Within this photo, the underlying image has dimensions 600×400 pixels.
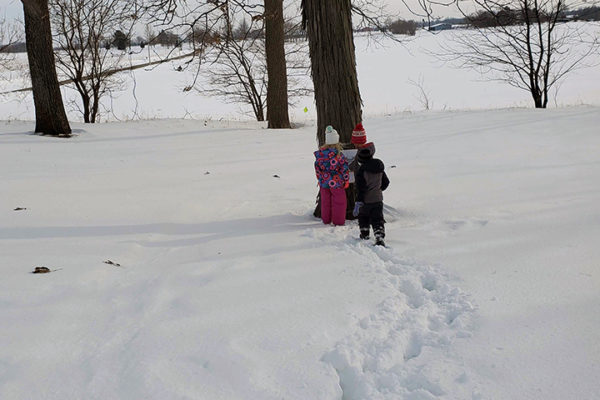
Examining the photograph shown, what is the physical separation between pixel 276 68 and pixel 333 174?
8.08 meters

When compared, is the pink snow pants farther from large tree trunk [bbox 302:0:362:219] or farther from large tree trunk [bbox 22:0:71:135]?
large tree trunk [bbox 22:0:71:135]

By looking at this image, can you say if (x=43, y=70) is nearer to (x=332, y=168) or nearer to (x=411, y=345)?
(x=332, y=168)

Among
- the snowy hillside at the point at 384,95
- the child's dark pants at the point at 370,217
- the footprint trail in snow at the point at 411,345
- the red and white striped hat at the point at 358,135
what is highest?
the snowy hillside at the point at 384,95

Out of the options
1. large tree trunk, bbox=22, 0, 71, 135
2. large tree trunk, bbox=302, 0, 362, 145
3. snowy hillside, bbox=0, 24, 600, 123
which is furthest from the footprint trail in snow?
snowy hillside, bbox=0, 24, 600, 123

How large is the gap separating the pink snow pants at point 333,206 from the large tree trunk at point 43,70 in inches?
289

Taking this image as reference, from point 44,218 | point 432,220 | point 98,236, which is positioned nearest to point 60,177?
point 44,218

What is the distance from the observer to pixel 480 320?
2727 mm

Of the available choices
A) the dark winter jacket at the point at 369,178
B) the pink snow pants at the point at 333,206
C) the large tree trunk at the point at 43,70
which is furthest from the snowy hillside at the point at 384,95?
the dark winter jacket at the point at 369,178

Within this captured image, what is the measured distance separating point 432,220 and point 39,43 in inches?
344

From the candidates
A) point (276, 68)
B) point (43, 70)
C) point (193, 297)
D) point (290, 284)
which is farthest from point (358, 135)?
point (276, 68)

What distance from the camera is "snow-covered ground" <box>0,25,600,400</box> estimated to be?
2.25 m

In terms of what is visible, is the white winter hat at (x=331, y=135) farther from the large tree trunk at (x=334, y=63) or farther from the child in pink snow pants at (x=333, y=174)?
the large tree trunk at (x=334, y=63)

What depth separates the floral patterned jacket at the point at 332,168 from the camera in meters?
4.77

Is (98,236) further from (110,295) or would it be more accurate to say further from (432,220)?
(432,220)
